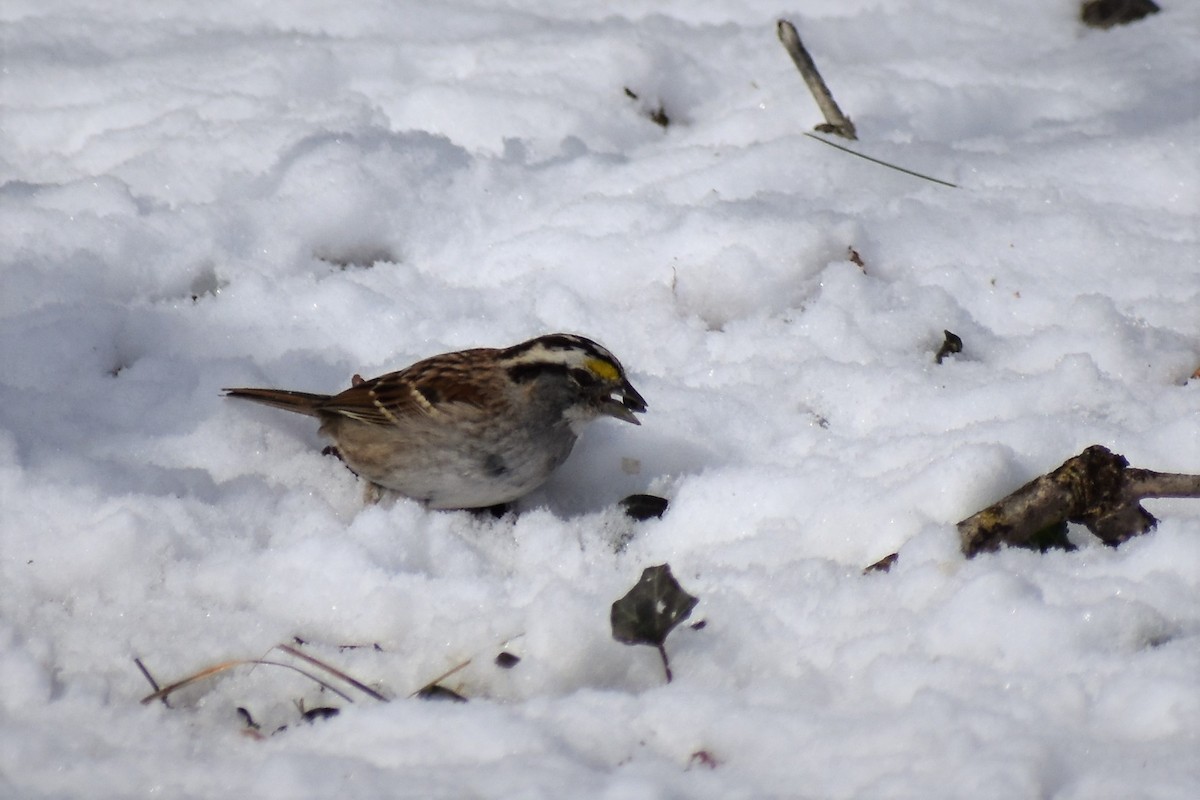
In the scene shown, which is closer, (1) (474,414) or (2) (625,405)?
(1) (474,414)

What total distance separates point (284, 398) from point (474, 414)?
0.71 m

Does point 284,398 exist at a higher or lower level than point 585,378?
lower

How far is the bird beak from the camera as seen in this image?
4469 millimetres

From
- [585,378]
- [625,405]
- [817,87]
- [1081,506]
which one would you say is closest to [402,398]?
[585,378]

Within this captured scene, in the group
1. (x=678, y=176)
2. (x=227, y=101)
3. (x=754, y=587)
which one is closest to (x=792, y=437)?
(x=754, y=587)

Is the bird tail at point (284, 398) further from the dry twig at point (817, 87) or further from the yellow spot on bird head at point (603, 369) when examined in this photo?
the dry twig at point (817, 87)

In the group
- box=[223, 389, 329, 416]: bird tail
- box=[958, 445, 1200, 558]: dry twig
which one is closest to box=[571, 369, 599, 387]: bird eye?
box=[223, 389, 329, 416]: bird tail

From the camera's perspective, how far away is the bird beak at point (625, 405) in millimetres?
4469

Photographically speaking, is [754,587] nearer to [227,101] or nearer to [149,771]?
[149,771]

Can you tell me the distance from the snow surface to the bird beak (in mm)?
123

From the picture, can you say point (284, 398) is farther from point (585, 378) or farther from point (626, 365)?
point (626, 365)

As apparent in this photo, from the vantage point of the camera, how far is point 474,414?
4387 mm

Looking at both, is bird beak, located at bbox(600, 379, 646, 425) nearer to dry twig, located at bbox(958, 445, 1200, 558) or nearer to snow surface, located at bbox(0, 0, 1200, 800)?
snow surface, located at bbox(0, 0, 1200, 800)

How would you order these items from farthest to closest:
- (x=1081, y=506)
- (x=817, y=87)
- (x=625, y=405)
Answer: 1. (x=817, y=87)
2. (x=625, y=405)
3. (x=1081, y=506)
